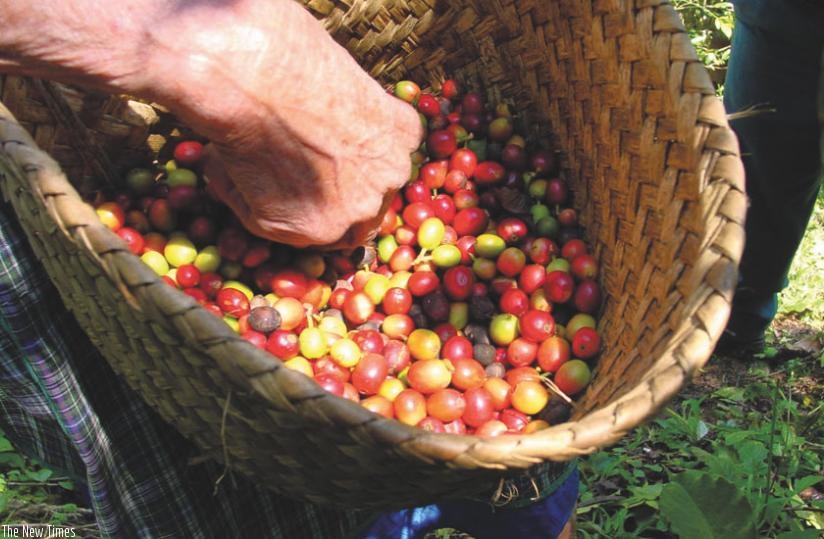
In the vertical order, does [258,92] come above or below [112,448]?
above

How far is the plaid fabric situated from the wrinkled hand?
0.46 metres

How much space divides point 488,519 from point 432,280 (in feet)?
2.12

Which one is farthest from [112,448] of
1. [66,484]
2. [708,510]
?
[708,510]

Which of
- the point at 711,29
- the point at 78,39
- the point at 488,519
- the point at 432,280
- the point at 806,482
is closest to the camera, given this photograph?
the point at 78,39

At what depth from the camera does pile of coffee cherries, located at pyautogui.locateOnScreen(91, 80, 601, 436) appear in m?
1.91

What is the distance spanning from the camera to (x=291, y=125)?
160cm

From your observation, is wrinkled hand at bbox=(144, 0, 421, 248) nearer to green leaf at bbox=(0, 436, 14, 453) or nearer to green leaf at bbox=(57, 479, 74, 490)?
green leaf at bbox=(57, 479, 74, 490)

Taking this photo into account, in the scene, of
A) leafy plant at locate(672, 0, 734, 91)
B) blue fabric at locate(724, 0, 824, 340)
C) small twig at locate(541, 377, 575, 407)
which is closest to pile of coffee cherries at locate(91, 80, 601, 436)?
small twig at locate(541, 377, 575, 407)

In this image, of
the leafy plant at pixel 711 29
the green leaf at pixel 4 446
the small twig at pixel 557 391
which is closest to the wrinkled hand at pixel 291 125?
the small twig at pixel 557 391

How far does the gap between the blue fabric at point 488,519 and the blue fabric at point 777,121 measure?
1336 millimetres

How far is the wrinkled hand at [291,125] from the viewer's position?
145 cm

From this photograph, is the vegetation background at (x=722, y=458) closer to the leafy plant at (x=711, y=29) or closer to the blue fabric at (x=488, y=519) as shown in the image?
the blue fabric at (x=488, y=519)

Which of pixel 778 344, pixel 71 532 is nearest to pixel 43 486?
pixel 71 532

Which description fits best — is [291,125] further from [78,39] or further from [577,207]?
[577,207]
